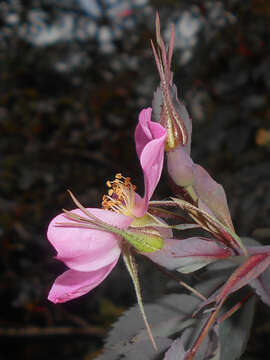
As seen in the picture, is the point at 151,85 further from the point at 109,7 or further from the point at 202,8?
the point at 109,7

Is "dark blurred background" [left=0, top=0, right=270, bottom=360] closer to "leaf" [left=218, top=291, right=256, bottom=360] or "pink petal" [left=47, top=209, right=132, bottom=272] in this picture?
"leaf" [left=218, top=291, right=256, bottom=360]

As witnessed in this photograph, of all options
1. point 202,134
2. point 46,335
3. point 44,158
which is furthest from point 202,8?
point 46,335

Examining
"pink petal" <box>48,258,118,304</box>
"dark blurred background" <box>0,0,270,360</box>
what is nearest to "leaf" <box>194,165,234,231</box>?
"pink petal" <box>48,258,118,304</box>

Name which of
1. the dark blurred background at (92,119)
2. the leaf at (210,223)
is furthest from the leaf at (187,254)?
the dark blurred background at (92,119)

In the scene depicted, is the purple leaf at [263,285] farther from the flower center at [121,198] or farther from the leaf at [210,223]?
the flower center at [121,198]

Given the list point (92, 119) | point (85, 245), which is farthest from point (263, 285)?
point (92, 119)

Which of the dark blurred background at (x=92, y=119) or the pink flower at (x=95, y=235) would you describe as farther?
the dark blurred background at (x=92, y=119)

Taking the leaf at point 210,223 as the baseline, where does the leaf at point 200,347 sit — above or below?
below
